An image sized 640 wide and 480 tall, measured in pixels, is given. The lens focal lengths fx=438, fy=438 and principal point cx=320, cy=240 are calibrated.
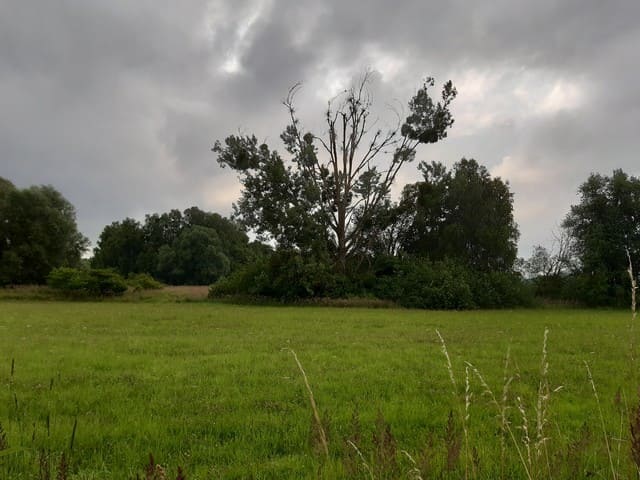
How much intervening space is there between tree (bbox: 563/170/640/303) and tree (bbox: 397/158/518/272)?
7307 millimetres

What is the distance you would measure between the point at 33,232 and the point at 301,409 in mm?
60122

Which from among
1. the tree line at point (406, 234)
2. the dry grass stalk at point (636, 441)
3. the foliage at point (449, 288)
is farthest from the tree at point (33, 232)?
the dry grass stalk at point (636, 441)

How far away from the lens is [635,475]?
2.71 meters

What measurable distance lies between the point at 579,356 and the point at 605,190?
4045 cm

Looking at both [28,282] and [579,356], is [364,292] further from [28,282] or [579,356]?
[28,282]

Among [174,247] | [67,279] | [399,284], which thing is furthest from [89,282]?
[174,247]

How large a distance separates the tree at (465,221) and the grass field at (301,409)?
35056 millimetres

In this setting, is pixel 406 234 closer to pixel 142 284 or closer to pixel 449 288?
pixel 449 288

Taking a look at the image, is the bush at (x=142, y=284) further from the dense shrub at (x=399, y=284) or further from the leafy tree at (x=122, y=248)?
the leafy tree at (x=122, y=248)

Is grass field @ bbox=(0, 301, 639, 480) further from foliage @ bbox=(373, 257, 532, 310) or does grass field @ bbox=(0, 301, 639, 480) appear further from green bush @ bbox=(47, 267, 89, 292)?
green bush @ bbox=(47, 267, 89, 292)

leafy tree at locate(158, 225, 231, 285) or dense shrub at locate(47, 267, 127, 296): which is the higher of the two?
leafy tree at locate(158, 225, 231, 285)

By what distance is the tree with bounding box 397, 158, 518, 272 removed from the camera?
154 feet

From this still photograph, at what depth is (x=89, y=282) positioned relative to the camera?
41.2 meters

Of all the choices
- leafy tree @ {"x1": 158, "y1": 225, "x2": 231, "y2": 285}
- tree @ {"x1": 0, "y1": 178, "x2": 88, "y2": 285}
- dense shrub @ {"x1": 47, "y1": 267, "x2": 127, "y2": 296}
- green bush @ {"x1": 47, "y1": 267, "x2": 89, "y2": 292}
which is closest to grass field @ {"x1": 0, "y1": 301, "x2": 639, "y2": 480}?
dense shrub @ {"x1": 47, "y1": 267, "x2": 127, "y2": 296}
